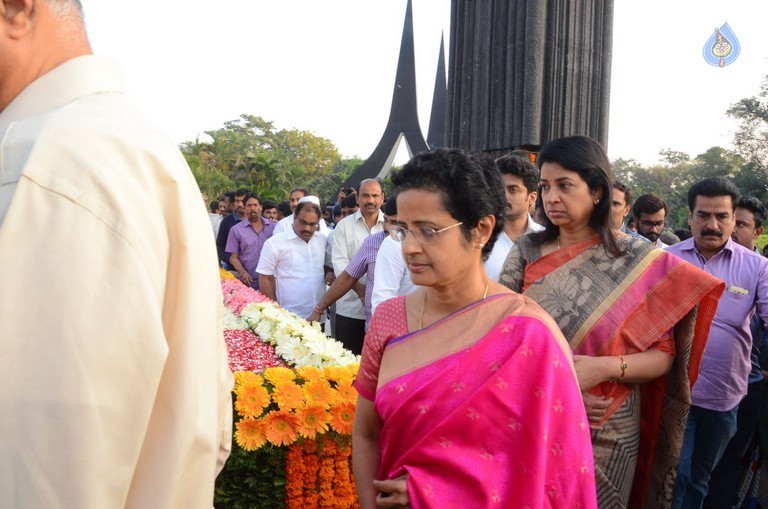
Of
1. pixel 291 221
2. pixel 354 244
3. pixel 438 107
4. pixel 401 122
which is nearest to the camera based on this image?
pixel 354 244

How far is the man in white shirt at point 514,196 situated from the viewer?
360cm

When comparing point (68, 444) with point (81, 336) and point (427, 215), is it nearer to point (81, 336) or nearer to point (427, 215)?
point (81, 336)

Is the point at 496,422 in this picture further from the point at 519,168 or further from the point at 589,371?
the point at 519,168

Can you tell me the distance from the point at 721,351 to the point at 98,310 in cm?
394

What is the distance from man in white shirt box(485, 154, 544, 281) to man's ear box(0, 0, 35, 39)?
273cm

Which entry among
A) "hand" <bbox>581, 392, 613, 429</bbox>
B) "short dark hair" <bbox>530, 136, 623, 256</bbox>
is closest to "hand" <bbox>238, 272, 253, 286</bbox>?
"short dark hair" <bbox>530, 136, 623, 256</bbox>

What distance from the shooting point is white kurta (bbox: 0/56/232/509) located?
2.93ft

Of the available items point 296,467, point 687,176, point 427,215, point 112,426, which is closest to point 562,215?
point 427,215

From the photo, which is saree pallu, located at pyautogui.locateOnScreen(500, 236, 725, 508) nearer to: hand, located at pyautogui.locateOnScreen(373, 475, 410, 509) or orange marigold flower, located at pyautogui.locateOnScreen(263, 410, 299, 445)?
hand, located at pyautogui.locateOnScreen(373, 475, 410, 509)

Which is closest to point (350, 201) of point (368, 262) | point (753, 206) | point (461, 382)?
point (368, 262)

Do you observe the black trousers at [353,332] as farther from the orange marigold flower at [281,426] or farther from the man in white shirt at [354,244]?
the orange marigold flower at [281,426]

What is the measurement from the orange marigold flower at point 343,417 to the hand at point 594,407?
3.12ft

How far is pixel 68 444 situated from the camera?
A: 2.97ft

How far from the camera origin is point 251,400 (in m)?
2.78
